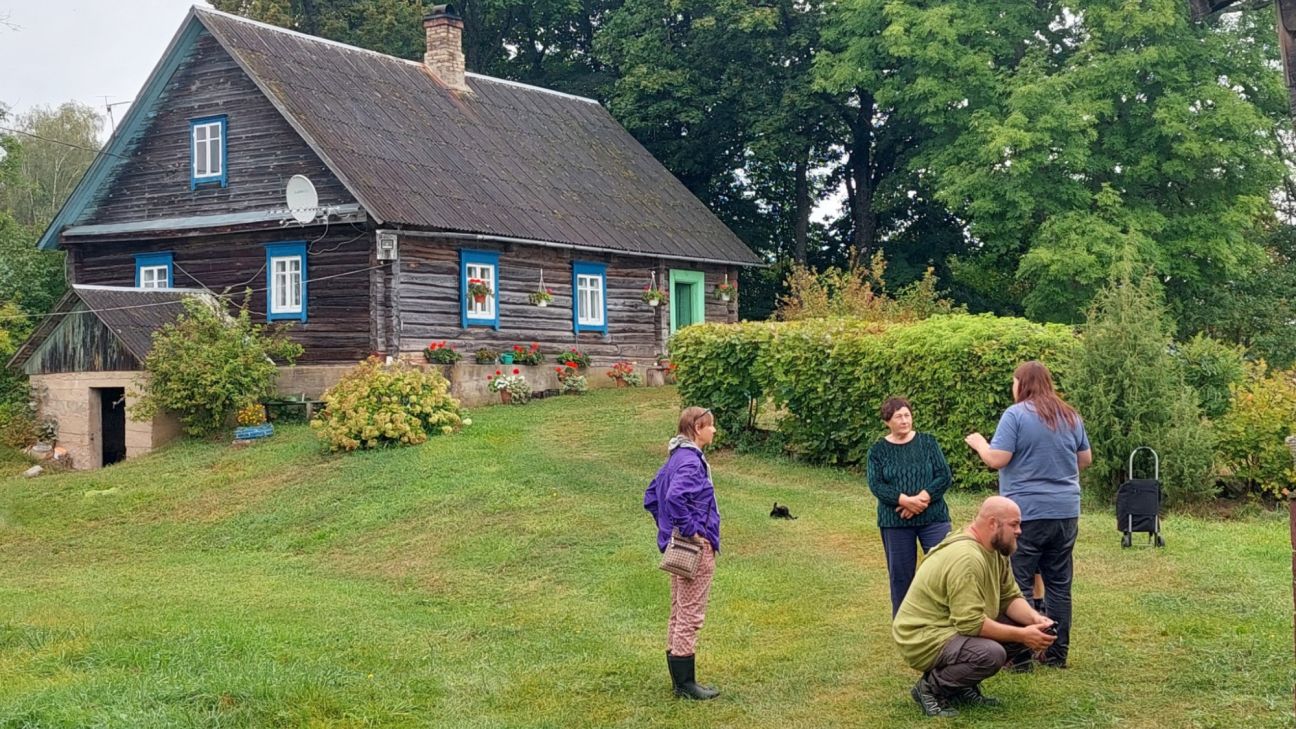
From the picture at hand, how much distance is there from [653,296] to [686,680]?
2137cm

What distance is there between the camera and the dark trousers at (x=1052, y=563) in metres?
8.05

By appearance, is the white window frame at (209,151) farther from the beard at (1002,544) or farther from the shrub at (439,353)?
the beard at (1002,544)

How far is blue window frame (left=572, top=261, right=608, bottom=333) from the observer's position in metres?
27.7

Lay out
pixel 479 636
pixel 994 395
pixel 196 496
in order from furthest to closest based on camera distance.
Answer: pixel 196 496, pixel 994 395, pixel 479 636

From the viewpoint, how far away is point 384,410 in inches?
775

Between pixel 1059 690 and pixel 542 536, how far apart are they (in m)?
7.11

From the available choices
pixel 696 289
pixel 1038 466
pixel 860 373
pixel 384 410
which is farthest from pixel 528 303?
pixel 1038 466

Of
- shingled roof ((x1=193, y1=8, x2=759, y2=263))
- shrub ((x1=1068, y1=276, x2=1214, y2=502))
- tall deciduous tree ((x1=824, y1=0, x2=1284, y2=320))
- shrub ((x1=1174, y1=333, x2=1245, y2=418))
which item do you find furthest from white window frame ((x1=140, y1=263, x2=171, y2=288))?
shrub ((x1=1174, y1=333, x2=1245, y2=418))

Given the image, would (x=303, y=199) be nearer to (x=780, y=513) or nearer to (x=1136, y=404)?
(x=780, y=513)

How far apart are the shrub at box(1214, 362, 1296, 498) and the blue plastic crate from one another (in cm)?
1410

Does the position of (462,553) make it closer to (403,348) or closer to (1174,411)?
(1174,411)

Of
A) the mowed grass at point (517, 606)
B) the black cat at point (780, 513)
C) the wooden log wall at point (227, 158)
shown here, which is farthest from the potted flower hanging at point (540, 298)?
the black cat at point (780, 513)

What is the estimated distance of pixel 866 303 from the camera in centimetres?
2556

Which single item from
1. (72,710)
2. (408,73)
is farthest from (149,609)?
(408,73)
